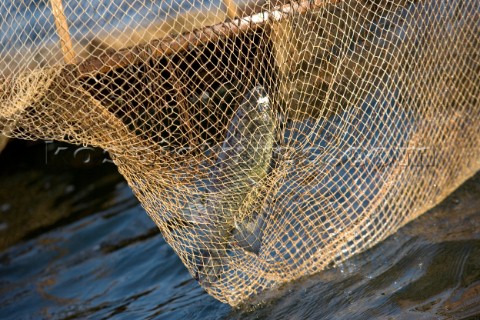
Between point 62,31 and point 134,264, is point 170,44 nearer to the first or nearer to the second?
point 62,31

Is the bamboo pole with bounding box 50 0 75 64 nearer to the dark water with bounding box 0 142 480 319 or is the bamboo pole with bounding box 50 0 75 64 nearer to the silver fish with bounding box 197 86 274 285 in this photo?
the silver fish with bounding box 197 86 274 285

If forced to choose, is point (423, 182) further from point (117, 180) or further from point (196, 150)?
point (117, 180)

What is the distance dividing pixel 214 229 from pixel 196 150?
53 centimetres

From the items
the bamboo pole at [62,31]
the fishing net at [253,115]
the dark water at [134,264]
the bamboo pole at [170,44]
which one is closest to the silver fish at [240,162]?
the fishing net at [253,115]

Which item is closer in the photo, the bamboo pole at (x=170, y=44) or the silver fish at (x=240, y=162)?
the bamboo pole at (x=170, y=44)

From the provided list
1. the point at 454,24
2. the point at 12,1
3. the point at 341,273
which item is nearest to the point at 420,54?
the point at 454,24

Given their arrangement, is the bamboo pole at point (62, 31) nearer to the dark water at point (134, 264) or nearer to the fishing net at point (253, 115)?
the fishing net at point (253, 115)

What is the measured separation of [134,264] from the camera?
5.70 meters

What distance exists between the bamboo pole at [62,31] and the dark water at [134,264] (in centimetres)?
191

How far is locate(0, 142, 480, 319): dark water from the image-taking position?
414cm

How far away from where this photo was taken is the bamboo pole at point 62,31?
3.78 metres

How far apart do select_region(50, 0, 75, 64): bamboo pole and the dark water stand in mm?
1905

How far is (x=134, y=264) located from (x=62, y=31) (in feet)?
7.94

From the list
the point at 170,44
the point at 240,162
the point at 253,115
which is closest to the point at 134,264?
the point at 240,162
